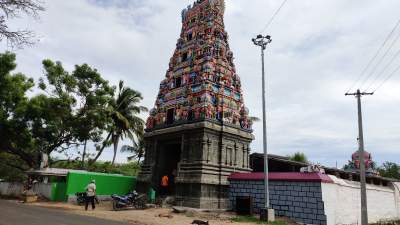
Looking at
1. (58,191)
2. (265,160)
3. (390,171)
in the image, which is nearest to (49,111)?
(58,191)

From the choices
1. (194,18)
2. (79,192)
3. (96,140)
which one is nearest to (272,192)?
(79,192)

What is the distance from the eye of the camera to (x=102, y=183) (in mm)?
24688

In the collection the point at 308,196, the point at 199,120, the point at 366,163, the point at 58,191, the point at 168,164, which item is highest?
the point at 199,120

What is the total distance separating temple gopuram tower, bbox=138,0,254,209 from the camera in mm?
21688

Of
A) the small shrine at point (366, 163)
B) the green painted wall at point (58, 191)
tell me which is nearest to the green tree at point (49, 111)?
the green painted wall at point (58, 191)

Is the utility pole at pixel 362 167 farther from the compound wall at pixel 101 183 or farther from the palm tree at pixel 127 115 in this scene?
the palm tree at pixel 127 115

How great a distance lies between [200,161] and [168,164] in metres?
5.46

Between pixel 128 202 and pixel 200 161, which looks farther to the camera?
pixel 200 161

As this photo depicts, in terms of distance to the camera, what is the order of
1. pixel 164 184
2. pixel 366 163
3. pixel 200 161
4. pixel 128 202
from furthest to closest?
pixel 366 163 < pixel 164 184 < pixel 200 161 < pixel 128 202

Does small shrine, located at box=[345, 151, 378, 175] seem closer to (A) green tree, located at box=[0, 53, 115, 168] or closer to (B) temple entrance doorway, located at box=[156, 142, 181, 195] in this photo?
(B) temple entrance doorway, located at box=[156, 142, 181, 195]

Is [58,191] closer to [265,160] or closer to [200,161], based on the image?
[200,161]

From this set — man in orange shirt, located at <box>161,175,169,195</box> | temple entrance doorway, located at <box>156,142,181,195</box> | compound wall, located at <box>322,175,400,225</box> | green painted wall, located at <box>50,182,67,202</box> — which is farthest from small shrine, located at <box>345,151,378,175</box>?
green painted wall, located at <box>50,182,67,202</box>

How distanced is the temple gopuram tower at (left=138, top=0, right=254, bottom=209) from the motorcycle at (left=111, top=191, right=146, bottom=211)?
9.25 ft

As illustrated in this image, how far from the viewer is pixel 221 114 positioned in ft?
76.2
